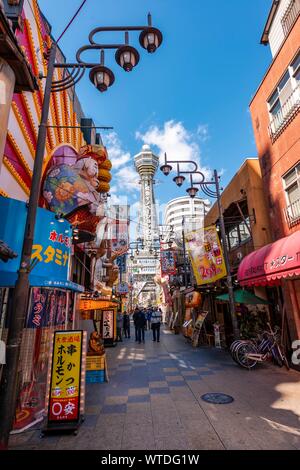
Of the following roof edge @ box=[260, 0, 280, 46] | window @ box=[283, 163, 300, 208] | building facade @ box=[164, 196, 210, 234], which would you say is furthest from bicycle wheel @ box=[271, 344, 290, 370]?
building facade @ box=[164, 196, 210, 234]

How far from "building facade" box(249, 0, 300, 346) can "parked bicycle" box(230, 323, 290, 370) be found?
2.52 ft

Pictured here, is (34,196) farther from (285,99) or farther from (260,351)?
(285,99)

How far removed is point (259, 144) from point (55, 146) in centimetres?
1017

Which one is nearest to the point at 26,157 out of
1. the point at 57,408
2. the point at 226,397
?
the point at 57,408

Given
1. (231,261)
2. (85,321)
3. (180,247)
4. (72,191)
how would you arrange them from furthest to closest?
1. (180,247)
2. (231,261)
3. (85,321)
4. (72,191)

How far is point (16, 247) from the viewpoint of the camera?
575cm

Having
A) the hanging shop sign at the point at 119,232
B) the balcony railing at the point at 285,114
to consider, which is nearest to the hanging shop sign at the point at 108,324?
the hanging shop sign at the point at 119,232

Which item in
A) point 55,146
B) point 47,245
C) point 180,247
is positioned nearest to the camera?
point 47,245

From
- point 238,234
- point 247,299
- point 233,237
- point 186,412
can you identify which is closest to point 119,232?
point 233,237

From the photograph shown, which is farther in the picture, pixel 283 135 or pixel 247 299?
pixel 247 299

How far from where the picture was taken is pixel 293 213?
10.2 m

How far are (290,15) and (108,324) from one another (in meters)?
19.3

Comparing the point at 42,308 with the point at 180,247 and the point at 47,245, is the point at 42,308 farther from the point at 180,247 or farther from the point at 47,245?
the point at 180,247

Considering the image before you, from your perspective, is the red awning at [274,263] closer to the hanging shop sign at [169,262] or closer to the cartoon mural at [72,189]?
the cartoon mural at [72,189]
